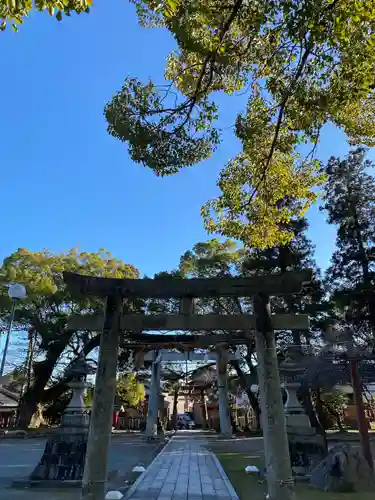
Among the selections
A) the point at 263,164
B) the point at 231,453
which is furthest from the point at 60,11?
the point at 231,453

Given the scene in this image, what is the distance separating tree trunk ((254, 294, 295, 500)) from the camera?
14.9 ft

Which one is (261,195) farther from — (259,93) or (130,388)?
(130,388)

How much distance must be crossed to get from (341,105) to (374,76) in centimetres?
63

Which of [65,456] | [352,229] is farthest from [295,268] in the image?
[65,456]

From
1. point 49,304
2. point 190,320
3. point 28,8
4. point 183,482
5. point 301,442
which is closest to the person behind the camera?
point 28,8

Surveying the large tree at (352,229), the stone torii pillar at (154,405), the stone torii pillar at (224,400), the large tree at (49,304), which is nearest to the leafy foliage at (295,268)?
the large tree at (352,229)

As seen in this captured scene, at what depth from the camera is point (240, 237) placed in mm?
8094

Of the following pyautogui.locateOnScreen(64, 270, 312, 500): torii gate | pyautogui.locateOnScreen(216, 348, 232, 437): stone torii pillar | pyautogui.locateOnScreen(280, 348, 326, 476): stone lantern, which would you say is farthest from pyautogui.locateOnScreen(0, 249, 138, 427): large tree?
pyautogui.locateOnScreen(64, 270, 312, 500): torii gate

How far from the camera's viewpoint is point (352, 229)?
17891mm

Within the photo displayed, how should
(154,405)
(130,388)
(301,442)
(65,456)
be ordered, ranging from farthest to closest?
(130,388), (154,405), (301,442), (65,456)

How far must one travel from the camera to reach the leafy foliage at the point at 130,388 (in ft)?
81.8

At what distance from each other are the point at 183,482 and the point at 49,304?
1816 centimetres

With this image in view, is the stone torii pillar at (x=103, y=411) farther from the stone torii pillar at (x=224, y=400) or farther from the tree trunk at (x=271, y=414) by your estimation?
the stone torii pillar at (x=224, y=400)

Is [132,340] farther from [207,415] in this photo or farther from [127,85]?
[207,415]
